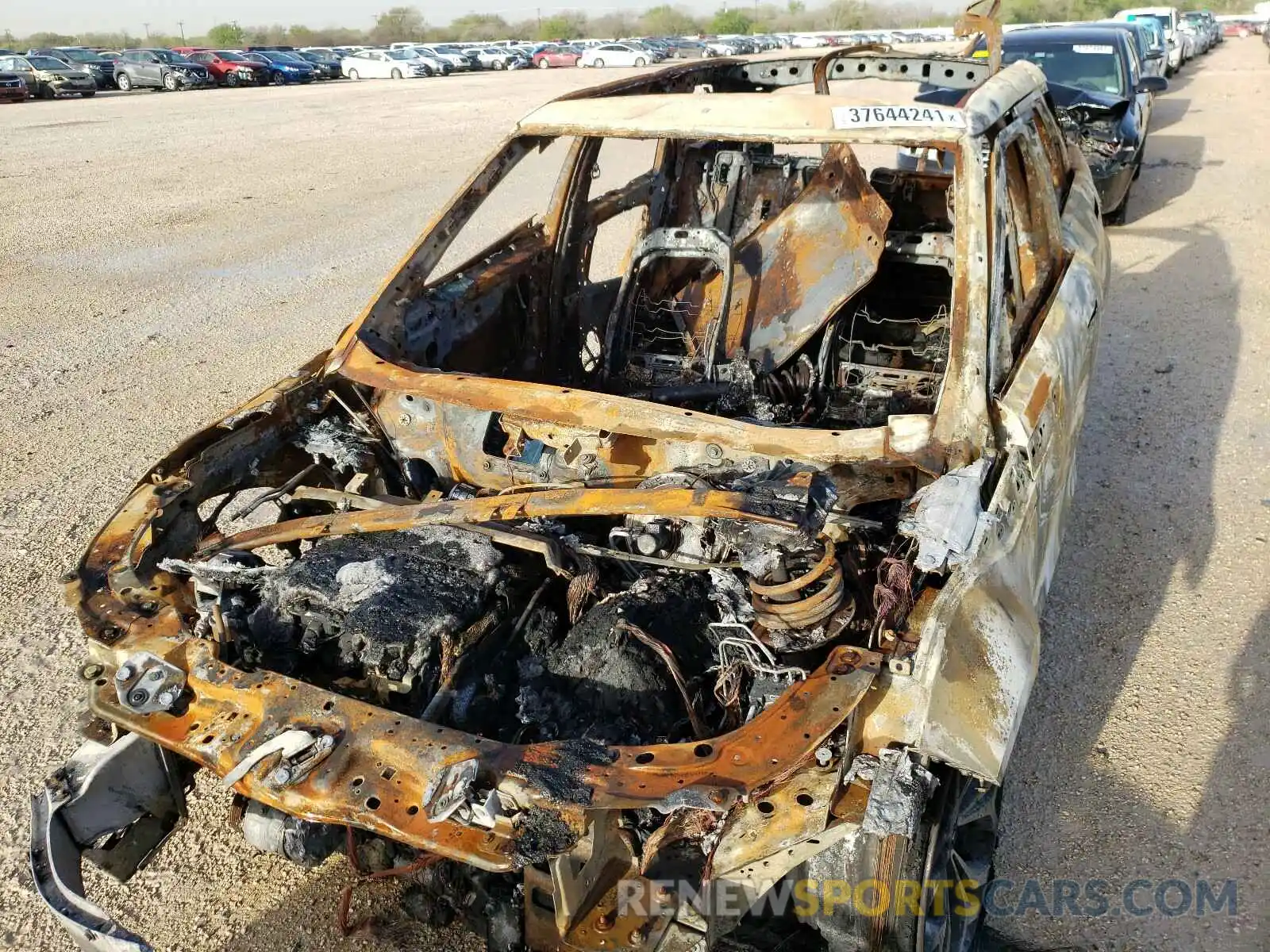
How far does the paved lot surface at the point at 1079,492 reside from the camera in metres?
2.57

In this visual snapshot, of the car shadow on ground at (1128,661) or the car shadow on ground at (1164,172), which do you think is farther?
the car shadow on ground at (1164,172)

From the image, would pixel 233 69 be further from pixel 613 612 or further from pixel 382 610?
pixel 613 612

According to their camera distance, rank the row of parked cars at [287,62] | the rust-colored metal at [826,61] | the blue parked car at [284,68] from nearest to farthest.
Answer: the rust-colored metal at [826,61] → the row of parked cars at [287,62] → the blue parked car at [284,68]

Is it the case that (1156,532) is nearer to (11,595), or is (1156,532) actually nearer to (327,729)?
(327,729)

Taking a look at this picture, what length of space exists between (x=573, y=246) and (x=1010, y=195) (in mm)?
1781

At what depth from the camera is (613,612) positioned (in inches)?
90.2

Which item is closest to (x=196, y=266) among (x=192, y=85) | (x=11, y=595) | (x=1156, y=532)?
(x=11, y=595)

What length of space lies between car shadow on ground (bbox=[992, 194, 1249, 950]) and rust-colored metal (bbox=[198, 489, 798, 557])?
139 centimetres

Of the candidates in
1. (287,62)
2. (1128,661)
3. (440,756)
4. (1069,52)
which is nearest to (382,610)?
(440,756)

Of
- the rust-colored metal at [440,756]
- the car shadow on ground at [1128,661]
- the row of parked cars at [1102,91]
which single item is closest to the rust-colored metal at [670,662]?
the rust-colored metal at [440,756]

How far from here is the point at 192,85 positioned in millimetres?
26078

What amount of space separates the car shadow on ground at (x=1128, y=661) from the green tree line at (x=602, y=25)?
46939 millimetres

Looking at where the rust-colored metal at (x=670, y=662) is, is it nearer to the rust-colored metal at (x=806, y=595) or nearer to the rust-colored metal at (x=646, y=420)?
the rust-colored metal at (x=806, y=595)

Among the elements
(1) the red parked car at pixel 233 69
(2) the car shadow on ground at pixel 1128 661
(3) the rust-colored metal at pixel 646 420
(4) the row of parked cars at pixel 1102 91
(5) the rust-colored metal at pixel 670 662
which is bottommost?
(2) the car shadow on ground at pixel 1128 661
